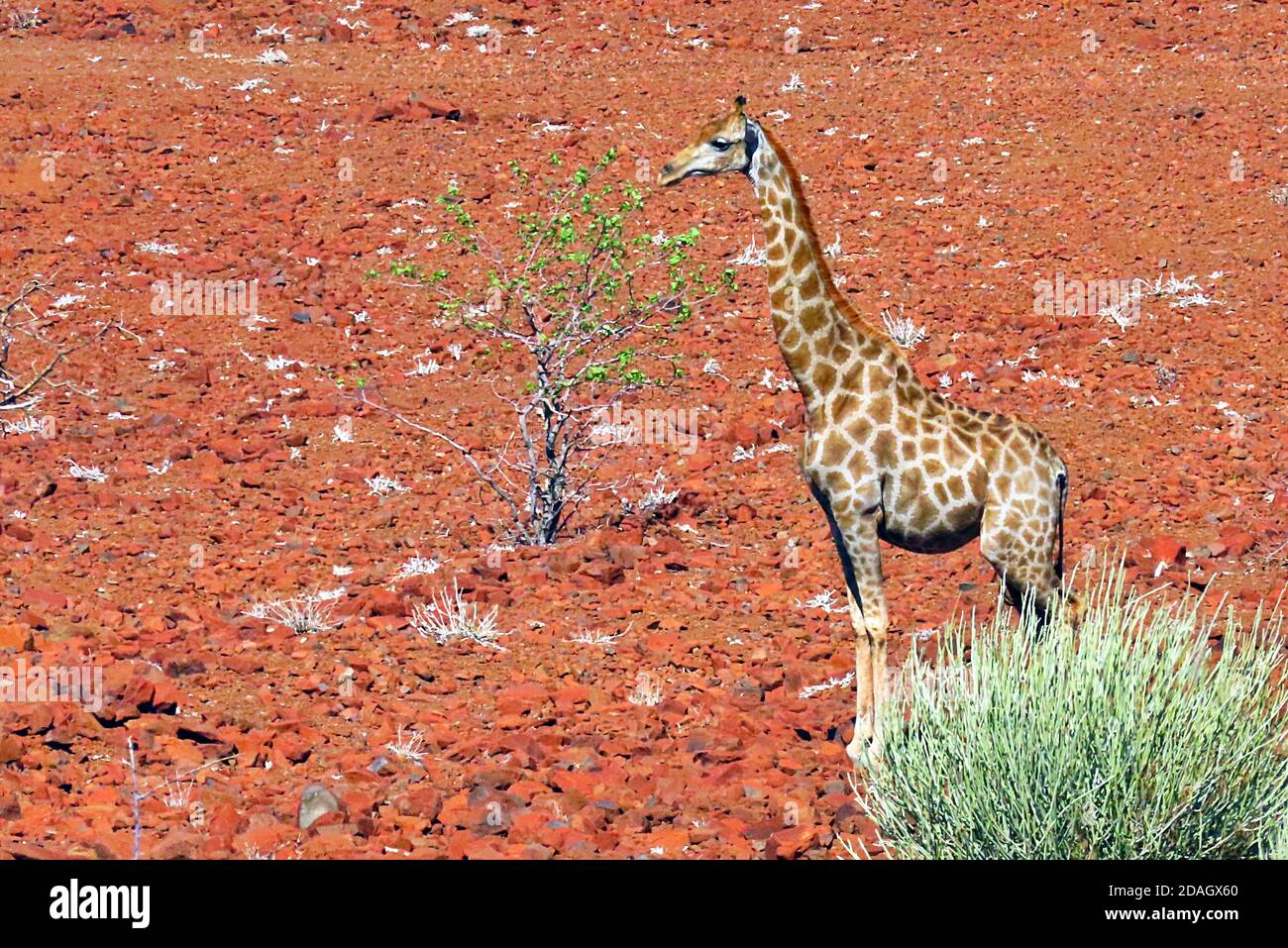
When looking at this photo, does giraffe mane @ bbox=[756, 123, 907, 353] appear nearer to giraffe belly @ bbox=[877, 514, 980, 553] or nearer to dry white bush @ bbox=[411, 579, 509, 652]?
giraffe belly @ bbox=[877, 514, 980, 553]

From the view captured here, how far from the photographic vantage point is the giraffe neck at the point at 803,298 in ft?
27.2

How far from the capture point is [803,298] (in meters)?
8.30

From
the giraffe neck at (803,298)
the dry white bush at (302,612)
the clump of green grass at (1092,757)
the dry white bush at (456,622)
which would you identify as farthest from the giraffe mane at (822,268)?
the dry white bush at (302,612)

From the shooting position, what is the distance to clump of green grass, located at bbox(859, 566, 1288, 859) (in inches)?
251

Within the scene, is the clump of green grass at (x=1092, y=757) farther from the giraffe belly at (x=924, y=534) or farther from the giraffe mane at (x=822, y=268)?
the giraffe mane at (x=822, y=268)

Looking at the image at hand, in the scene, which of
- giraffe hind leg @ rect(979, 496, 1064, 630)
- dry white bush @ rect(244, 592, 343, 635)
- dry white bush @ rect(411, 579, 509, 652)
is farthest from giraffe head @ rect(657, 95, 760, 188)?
dry white bush @ rect(244, 592, 343, 635)

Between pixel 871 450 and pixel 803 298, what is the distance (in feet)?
2.58

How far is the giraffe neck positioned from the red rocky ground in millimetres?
1801

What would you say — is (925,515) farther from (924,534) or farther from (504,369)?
(504,369)

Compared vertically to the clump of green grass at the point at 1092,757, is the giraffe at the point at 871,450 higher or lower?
higher

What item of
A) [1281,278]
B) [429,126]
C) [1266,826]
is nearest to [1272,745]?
[1266,826]

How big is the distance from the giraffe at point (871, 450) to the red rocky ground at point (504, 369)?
109 cm

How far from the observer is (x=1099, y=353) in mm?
15438

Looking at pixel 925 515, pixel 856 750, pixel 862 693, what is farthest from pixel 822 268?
pixel 856 750
